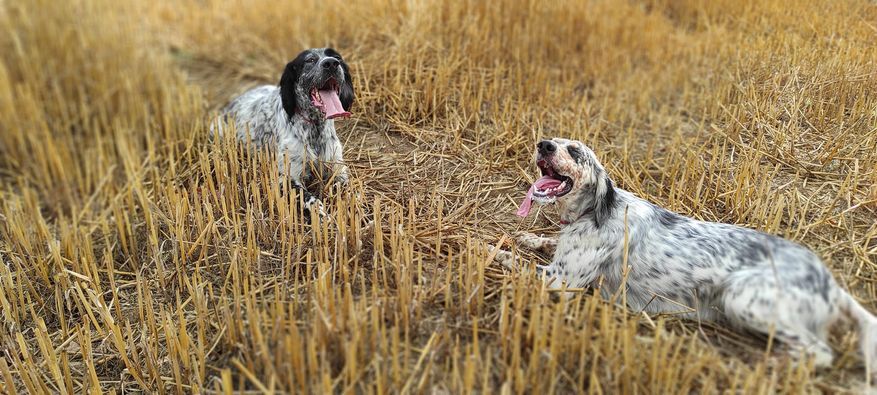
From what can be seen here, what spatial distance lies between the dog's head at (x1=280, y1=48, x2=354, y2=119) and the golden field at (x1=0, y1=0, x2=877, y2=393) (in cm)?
48

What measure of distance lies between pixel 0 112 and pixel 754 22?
7.78 meters

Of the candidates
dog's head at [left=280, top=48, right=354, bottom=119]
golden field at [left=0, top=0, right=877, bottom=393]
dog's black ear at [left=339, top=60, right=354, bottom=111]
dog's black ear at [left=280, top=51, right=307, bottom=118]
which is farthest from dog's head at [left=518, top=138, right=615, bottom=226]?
dog's black ear at [left=280, top=51, right=307, bottom=118]

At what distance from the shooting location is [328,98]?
179 inches

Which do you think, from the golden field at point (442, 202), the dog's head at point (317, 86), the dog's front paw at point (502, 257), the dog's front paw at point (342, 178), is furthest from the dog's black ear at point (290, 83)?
the dog's front paw at point (502, 257)

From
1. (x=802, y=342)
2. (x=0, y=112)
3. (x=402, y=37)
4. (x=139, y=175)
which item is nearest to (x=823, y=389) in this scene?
(x=802, y=342)

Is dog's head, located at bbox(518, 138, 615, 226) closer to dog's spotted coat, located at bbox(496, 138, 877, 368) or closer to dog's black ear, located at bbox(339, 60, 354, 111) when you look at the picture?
dog's spotted coat, located at bbox(496, 138, 877, 368)

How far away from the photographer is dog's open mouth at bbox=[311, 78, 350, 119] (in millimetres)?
4480

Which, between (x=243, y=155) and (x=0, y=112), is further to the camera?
(x=0, y=112)

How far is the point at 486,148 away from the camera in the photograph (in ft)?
17.2

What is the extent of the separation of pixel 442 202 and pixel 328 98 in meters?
1.11

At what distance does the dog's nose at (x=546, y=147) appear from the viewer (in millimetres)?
3652

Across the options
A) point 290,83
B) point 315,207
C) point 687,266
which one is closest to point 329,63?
point 290,83

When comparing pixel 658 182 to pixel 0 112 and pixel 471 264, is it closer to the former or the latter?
pixel 471 264

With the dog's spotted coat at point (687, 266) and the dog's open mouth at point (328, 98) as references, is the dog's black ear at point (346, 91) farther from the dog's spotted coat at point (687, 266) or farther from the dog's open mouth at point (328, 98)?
the dog's spotted coat at point (687, 266)
